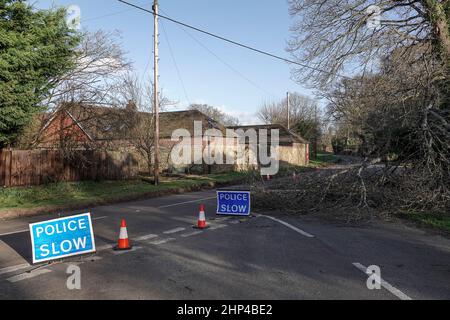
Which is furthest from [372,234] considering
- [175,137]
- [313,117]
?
[313,117]

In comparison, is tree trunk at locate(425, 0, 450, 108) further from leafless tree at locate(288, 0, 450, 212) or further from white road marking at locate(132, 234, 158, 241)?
white road marking at locate(132, 234, 158, 241)

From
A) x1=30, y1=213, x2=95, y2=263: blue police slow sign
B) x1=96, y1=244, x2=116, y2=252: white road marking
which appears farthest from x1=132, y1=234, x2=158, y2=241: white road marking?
x1=30, y1=213, x2=95, y2=263: blue police slow sign

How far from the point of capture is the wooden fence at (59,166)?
63.8 feet

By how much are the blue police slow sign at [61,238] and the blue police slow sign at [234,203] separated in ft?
17.7

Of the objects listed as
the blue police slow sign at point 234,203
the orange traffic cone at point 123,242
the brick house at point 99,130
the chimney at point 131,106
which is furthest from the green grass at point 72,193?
the orange traffic cone at point 123,242

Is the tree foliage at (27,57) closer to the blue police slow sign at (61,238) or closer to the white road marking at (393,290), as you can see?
the blue police slow sign at (61,238)

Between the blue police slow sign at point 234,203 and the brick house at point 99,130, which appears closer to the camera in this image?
the blue police slow sign at point 234,203

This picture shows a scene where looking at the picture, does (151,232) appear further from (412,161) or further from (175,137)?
(175,137)

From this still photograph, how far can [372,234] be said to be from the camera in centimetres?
964

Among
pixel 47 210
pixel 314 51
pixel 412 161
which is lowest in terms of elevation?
pixel 47 210

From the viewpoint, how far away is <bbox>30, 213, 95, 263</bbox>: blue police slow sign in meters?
7.02

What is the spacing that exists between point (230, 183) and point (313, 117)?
153ft

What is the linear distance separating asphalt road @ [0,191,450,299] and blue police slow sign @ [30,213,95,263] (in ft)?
0.60

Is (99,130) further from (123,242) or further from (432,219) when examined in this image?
(432,219)
